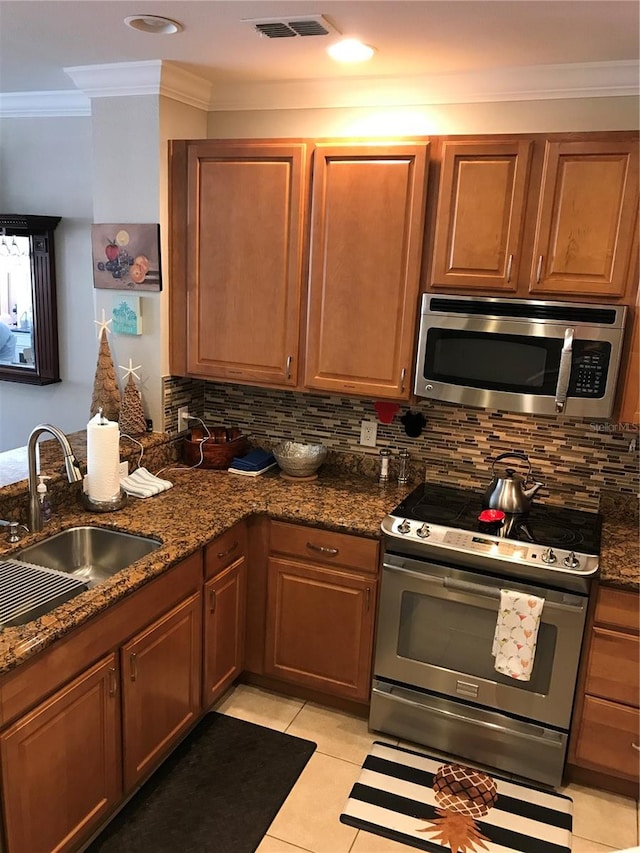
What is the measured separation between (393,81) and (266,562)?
2.00 metres

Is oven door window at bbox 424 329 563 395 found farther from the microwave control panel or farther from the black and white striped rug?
the black and white striped rug

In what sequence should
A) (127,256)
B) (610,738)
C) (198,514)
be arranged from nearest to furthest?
1. (610,738)
2. (198,514)
3. (127,256)

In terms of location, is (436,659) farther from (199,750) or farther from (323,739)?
(199,750)

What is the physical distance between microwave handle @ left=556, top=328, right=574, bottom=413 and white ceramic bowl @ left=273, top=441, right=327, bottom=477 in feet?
3.46

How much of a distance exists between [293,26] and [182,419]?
1737 mm

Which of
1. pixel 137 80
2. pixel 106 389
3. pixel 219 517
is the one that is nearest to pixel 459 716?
pixel 219 517

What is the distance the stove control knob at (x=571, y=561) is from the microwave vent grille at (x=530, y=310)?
31.6 inches

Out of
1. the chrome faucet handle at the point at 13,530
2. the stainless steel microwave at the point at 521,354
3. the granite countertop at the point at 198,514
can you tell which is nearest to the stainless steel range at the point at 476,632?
the granite countertop at the point at 198,514

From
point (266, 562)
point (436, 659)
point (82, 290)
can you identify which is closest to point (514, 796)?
point (436, 659)

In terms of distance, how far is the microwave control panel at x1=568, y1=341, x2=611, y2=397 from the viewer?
90.1 inches

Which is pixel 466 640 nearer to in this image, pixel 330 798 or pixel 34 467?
pixel 330 798

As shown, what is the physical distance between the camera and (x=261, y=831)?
214 centimetres

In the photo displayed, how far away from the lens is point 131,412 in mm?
2928


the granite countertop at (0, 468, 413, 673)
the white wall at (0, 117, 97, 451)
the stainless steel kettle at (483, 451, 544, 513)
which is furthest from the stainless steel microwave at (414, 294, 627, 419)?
the white wall at (0, 117, 97, 451)
